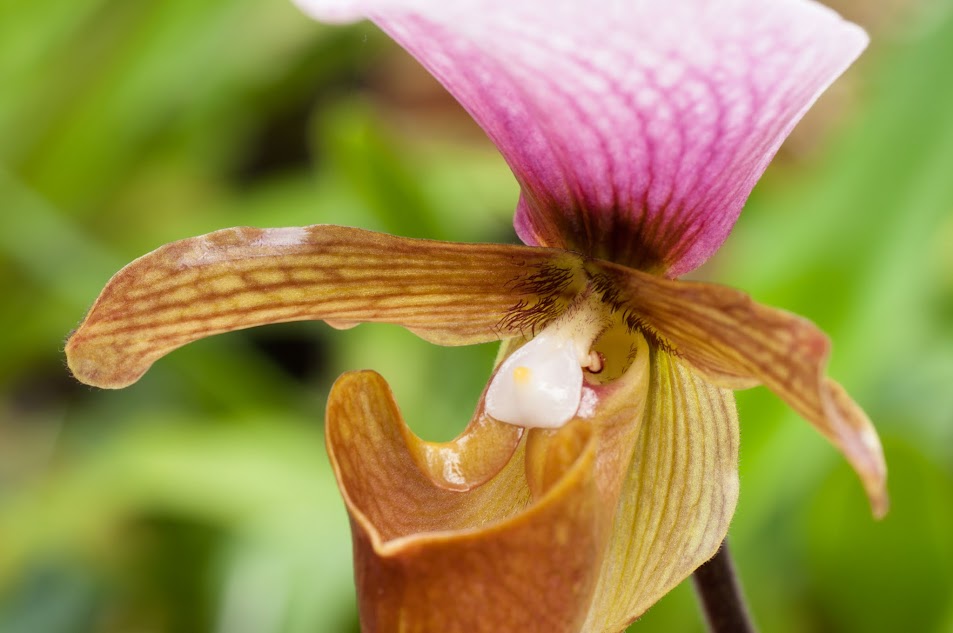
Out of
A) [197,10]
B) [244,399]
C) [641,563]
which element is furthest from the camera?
[197,10]

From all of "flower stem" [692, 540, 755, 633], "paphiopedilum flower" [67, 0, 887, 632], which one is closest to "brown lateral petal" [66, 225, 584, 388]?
"paphiopedilum flower" [67, 0, 887, 632]

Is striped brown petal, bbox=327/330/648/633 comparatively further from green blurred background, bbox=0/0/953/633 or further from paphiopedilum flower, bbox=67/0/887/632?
green blurred background, bbox=0/0/953/633

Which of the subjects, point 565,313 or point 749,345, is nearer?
point 749,345

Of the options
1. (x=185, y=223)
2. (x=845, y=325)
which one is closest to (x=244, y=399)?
(x=185, y=223)

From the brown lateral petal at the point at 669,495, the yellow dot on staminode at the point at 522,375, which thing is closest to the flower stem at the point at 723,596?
the brown lateral petal at the point at 669,495

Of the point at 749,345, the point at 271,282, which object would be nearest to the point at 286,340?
the point at 271,282

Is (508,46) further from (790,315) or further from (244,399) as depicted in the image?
(244,399)

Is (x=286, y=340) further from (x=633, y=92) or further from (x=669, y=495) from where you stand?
(x=633, y=92)

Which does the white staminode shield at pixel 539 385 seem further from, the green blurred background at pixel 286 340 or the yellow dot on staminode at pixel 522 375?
the green blurred background at pixel 286 340
